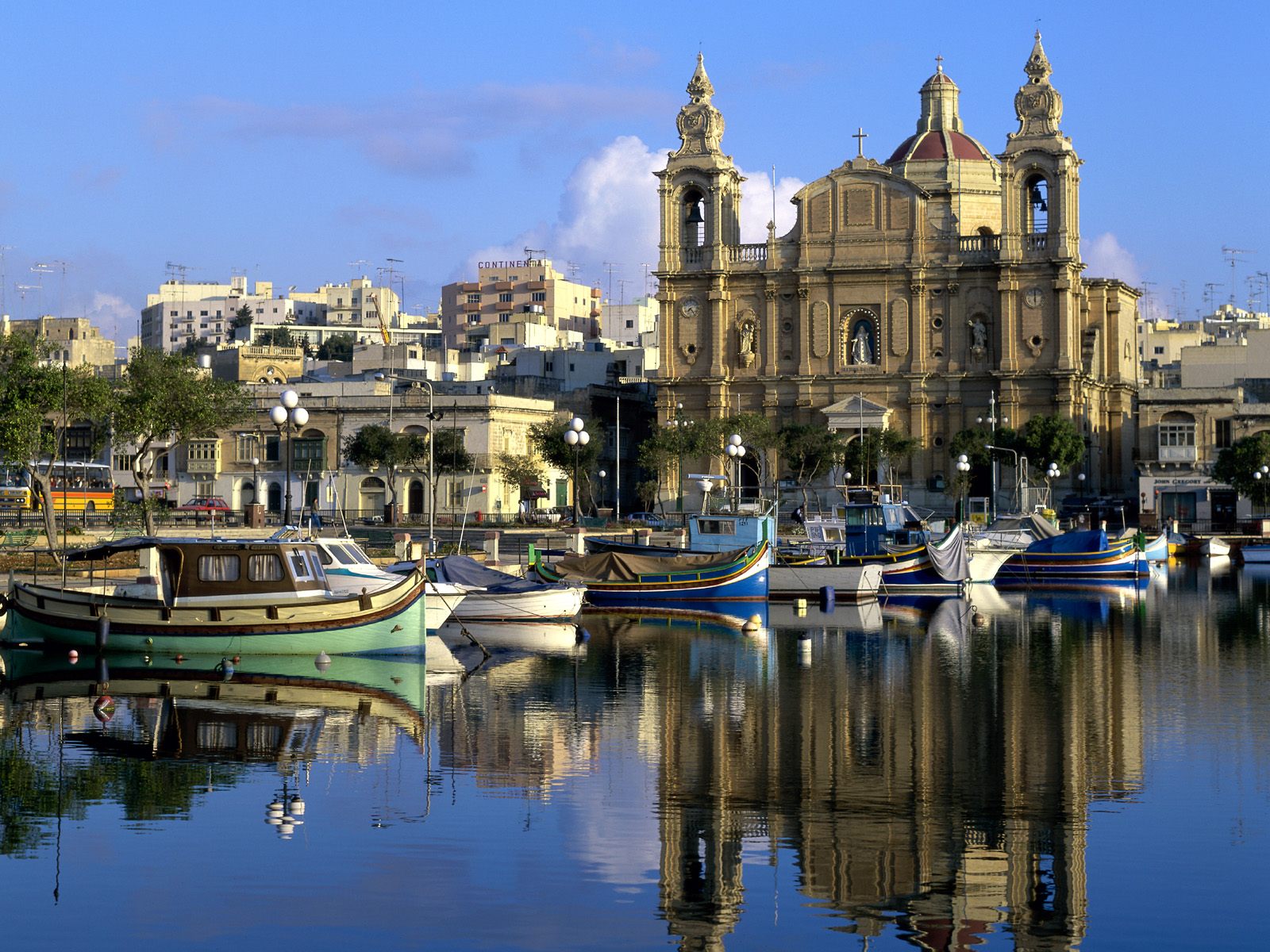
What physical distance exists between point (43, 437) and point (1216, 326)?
420 feet

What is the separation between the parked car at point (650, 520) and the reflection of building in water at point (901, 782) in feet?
161

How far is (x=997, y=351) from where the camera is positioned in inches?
4031

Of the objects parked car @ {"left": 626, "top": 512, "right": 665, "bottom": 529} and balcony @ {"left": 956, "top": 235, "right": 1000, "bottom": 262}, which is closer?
parked car @ {"left": 626, "top": 512, "right": 665, "bottom": 529}

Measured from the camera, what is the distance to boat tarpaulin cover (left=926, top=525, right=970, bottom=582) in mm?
59812

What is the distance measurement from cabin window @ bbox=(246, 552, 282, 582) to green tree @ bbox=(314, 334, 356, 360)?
129817 mm

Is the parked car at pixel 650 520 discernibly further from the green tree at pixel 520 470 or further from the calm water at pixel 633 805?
the calm water at pixel 633 805

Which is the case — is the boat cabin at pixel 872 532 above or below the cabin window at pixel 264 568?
above

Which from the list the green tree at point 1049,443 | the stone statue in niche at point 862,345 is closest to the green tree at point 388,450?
the stone statue in niche at point 862,345

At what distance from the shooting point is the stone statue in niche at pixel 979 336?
103 m

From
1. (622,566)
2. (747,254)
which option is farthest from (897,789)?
(747,254)

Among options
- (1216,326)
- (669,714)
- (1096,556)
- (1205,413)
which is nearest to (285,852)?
(669,714)

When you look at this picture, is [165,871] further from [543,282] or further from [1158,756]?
[543,282]

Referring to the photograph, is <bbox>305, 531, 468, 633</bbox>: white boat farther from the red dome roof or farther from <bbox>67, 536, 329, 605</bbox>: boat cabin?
the red dome roof

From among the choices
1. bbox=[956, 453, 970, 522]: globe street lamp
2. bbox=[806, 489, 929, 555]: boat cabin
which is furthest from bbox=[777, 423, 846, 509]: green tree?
bbox=[806, 489, 929, 555]: boat cabin
